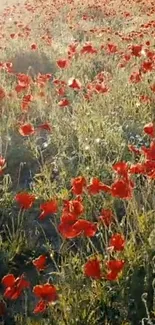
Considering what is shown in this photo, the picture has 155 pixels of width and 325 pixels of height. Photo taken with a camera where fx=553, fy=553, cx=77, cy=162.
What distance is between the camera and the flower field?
2.41 meters

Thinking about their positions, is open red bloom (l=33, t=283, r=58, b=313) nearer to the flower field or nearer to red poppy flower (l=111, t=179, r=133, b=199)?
the flower field

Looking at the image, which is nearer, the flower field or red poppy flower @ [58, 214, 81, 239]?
red poppy flower @ [58, 214, 81, 239]

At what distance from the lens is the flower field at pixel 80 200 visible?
7.89 ft

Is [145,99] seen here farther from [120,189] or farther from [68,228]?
[68,228]

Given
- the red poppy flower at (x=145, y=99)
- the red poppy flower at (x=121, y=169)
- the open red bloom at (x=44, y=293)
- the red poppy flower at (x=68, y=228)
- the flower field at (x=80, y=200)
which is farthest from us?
the red poppy flower at (x=145, y=99)

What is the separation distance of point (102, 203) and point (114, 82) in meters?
2.24

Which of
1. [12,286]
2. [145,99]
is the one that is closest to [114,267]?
[12,286]

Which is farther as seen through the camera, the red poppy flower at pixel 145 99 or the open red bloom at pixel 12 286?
the red poppy flower at pixel 145 99

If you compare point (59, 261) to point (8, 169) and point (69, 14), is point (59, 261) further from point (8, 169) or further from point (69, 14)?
point (69, 14)

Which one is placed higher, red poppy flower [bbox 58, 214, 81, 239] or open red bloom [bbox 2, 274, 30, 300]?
red poppy flower [bbox 58, 214, 81, 239]

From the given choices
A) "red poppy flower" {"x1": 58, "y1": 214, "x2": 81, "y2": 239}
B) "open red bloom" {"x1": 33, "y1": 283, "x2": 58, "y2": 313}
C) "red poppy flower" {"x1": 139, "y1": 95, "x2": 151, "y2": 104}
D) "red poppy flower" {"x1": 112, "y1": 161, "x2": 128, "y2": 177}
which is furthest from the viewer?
"red poppy flower" {"x1": 139, "y1": 95, "x2": 151, "y2": 104}

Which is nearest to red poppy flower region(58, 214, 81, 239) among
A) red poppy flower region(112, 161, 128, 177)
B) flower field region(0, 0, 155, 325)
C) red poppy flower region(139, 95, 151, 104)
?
flower field region(0, 0, 155, 325)

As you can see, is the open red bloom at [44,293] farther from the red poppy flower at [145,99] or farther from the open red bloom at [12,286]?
the red poppy flower at [145,99]

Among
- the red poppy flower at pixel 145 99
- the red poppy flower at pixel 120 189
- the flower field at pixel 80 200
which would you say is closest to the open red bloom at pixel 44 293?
the flower field at pixel 80 200
